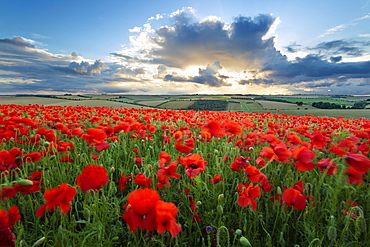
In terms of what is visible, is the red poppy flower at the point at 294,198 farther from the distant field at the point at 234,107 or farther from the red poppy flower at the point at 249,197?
the distant field at the point at 234,107

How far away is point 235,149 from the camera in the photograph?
3.23 m

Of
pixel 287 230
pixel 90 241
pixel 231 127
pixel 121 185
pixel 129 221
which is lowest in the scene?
pixel 287 230

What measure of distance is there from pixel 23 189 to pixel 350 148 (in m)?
3.04

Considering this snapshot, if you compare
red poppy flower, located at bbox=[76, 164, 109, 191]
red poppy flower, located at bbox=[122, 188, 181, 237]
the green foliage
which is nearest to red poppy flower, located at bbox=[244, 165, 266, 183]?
red poppy flower, located at bbox=[122, 188, 181, 237]

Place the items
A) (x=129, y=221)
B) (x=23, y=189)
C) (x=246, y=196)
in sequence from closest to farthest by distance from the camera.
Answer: (x=129, y=221) → (x=23, y=189) → (x=246, y=196)

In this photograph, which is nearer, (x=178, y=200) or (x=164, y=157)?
(x=164, y=157)

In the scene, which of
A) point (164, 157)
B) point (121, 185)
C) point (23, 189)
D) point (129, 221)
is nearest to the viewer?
point (129, 221)

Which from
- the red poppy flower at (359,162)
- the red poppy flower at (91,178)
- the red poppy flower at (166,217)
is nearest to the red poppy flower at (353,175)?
the red poppy flower at (359,162)

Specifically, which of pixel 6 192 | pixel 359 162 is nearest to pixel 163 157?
pixel 6 192

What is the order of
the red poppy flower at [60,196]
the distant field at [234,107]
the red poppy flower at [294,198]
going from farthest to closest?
1. the distant field at [234,107]
2. the red poppy flower at [294,198]
3. the red poppy flower at [60,196]

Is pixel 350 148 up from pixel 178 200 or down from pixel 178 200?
up

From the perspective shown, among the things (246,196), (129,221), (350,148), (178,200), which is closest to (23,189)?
(129,221)

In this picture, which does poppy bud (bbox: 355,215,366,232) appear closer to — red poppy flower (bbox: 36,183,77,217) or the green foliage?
red poppy flower (bbox: 36,183,77,217)

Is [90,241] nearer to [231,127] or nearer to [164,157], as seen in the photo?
[164,157]
